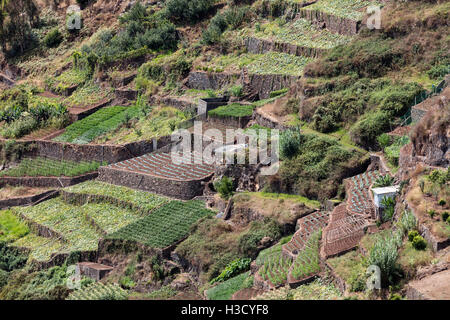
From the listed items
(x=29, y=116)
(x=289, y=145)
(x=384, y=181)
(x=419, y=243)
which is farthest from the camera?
(x=29, y=116)

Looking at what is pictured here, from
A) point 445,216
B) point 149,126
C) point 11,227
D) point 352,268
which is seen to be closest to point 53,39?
point 149,126

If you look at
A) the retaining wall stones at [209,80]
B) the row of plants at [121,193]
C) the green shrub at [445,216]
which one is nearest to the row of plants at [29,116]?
the retaining wall stones at [209,80]

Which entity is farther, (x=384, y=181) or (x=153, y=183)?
(x=153, y=183)

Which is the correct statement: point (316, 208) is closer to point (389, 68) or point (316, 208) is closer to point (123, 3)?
point (389, 68)

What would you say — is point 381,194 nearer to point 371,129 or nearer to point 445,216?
point 445,216

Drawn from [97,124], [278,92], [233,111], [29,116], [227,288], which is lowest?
[29,116]

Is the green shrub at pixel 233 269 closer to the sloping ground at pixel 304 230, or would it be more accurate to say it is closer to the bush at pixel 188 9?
the sloping ground at pixel 304 230

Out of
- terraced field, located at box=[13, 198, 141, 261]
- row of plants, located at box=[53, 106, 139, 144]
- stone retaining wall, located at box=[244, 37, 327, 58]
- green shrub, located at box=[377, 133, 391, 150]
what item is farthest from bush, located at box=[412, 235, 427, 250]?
row of plants, located at box=[53, 106, 139, 144]
